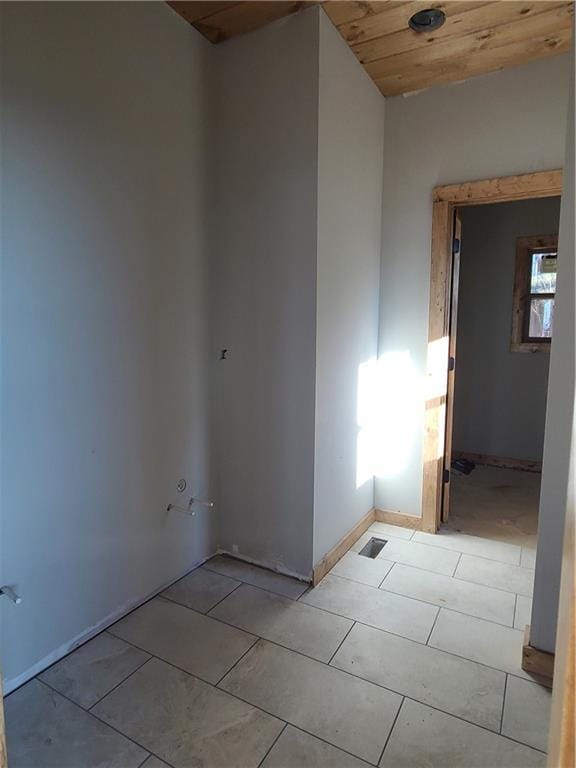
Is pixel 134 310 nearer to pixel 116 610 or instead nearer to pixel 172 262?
pixel 172 262

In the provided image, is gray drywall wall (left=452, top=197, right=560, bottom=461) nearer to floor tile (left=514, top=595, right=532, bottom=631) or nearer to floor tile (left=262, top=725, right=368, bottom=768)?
floor tile (left=514, top=595, right=532, bottom=631)

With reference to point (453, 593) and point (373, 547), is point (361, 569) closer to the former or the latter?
point (373, 547)

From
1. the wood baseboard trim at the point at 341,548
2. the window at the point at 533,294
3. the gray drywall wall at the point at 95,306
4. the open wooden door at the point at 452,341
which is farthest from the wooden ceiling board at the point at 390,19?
the wood baseboard trim at the point at 341,548

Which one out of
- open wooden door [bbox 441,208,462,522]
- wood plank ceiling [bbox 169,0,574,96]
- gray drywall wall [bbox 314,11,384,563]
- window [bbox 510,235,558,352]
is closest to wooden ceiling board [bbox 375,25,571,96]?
wood plank ceiling [bbox 169,0,574,96]

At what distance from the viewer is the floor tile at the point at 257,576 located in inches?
90.1

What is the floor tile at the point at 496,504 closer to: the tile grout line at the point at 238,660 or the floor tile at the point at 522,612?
the floor tile at the point at 522,612

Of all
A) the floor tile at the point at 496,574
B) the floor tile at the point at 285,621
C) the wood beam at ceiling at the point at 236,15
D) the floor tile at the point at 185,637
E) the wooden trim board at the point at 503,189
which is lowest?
the floor tile at the point at 185,637

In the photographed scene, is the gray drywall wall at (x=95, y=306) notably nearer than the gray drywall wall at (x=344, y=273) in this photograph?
Yes

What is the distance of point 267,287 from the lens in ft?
7.57

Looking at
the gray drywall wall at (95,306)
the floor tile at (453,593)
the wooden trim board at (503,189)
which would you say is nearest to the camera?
the gray drywall wall at (95,306)

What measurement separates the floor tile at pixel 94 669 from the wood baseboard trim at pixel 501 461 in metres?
3.47

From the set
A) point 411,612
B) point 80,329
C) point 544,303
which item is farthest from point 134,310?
point 544,303

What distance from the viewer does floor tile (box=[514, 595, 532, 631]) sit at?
2038mm

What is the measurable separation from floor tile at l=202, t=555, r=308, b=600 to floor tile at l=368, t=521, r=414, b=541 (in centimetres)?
79
